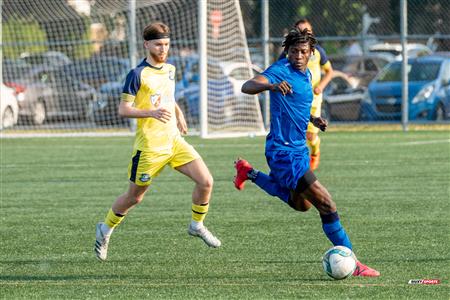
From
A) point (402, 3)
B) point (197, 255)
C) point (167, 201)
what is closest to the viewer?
point (197, 255)

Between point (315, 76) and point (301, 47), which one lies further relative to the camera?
point (315, 76)

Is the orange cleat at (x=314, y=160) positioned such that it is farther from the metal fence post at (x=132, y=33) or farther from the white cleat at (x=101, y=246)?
the metal fence post at (x=132, y=33)

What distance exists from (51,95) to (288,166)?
66.1ft

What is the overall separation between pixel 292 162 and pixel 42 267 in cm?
201

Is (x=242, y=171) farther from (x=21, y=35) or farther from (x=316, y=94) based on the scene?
(x=21, y=35)

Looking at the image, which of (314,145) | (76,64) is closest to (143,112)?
(314,145)

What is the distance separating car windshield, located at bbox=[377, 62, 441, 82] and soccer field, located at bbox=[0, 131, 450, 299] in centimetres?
756

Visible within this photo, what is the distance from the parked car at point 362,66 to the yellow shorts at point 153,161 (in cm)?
1824

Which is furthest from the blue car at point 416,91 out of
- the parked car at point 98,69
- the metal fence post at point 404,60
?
the parked car at point 98,69

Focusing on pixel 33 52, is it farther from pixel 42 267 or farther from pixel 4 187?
pixel 42 267

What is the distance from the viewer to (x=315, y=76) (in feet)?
51.1

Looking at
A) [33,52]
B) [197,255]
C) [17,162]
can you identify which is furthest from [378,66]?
[197,255]

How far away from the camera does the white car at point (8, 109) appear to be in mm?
25891

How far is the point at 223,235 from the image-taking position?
988cm
